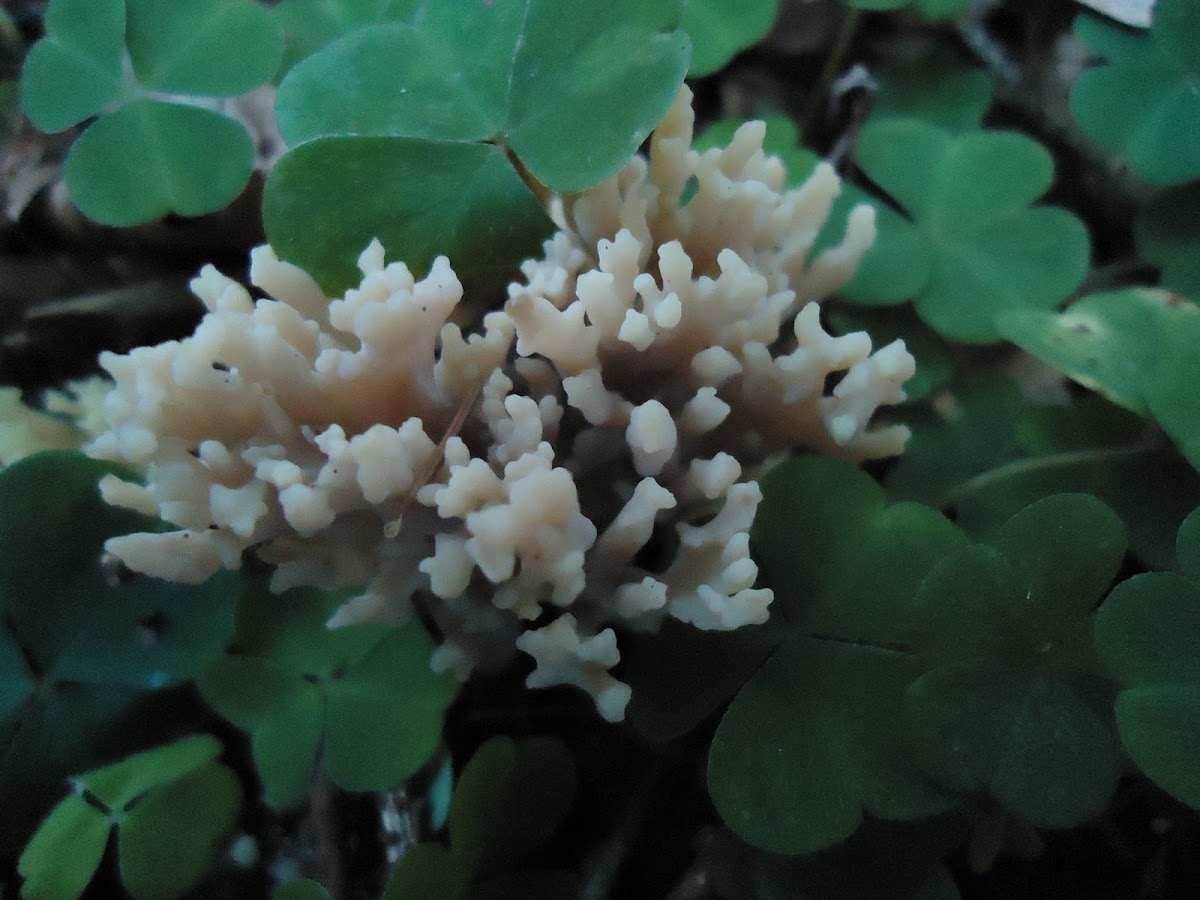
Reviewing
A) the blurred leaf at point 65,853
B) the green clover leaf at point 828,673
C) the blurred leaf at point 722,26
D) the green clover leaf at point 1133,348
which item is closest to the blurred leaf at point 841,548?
the green clover leaf at point 828,673

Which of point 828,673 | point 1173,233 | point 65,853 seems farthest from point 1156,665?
point 65,853

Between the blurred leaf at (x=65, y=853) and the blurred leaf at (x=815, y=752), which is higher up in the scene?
the blurred leaf at (x=815, y=752)

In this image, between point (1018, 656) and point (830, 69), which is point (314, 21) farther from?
point (1018, 656)

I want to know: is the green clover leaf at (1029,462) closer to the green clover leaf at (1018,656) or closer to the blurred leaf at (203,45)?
the green clover leaf at (1018,656)

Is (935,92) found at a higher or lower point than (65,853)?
higher

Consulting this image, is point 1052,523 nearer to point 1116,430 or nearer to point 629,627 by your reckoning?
point 1116,430

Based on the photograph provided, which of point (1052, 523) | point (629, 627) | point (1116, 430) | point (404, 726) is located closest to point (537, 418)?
point (629, 627)

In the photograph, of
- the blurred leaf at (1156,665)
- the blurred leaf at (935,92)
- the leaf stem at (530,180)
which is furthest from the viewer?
Result: the blurred leaf at (935,92)
